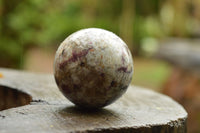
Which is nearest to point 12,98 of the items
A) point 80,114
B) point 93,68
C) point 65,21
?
point 80,114

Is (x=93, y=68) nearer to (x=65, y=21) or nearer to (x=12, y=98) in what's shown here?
(x=12, y=98)

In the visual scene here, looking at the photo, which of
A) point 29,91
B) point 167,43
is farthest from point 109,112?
point 167,43

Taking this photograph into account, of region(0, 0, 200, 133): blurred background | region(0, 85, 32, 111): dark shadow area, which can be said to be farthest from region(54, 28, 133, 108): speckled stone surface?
region(0, 0, 200, 133): blurred background

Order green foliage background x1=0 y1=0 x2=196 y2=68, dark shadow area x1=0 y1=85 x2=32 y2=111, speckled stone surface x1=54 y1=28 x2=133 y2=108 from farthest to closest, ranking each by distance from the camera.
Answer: green foliage background x1=0 y1=0 x2=196 y2=68 → dark shadow area x1=0 y1=85 x2=32 y2=111 → speckled stone surface x1=54 y1=28 x2=133 y2=108

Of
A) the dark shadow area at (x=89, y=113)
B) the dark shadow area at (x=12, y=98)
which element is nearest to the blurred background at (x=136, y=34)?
the dark shadow area at (x=12, y=98)

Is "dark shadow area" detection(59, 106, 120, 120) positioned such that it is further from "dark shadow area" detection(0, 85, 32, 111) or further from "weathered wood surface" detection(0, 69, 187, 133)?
"dark shadow area" detection(0, 85, 32, 111)

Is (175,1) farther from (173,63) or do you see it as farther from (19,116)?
(19,116)
